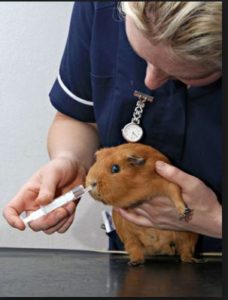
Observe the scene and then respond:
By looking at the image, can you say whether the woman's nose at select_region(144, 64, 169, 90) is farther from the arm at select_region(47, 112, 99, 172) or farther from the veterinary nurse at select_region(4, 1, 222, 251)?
the arm at select_region(47, 112, 99, 172)

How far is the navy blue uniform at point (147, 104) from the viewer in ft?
2.29

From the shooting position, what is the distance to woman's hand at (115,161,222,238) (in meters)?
0.66

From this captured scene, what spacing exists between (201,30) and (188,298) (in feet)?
1.09

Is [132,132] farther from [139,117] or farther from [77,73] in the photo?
[77,73]

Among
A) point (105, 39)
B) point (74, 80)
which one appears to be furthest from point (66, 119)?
point (105, 39)

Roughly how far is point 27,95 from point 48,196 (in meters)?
0.23

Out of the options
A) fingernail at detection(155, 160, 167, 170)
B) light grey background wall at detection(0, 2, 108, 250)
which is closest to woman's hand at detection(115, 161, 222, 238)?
fingernail at detection(155, 160, 167, 170)

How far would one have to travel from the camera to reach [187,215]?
66cm

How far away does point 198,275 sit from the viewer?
0.66 m

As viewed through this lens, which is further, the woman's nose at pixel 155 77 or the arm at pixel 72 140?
the arm at pixel 72 140

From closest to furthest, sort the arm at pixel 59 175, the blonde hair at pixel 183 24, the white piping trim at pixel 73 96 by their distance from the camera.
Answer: the blonde hair at pixel 183 24, the arm at pixel 59 175, the white piping trim at pixel 73 96

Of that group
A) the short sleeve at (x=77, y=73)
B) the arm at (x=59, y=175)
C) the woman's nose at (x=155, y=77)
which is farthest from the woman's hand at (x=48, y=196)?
the woman's nose at (x=155, y=77)

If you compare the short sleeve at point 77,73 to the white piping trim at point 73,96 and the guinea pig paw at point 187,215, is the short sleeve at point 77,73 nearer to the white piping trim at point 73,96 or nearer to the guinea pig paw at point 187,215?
the white piping trim at point 73,96

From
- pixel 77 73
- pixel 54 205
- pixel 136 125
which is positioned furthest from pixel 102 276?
pixel 77 73
